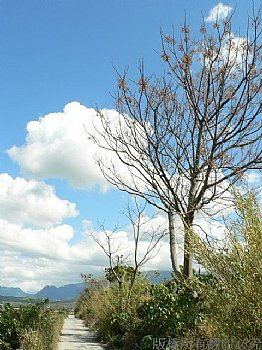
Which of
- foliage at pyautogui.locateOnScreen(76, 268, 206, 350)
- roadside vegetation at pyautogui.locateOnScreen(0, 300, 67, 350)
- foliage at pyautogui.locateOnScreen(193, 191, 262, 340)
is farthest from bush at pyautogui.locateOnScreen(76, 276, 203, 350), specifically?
roadside vegetation at pyautogui.locateOnScreen(0, 300, 67, 350)

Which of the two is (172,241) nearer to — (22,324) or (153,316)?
(153,316)

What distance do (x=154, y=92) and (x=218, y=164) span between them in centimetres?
191

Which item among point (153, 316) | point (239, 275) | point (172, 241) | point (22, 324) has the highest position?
point (172, 241)

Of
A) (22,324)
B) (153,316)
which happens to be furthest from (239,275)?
(22,324)

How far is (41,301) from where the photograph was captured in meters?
11.5

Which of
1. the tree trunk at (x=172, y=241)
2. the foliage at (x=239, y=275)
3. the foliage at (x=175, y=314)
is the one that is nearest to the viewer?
the foliage at (x=239, y=275)

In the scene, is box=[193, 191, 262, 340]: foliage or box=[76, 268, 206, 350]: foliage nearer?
box=[193, 191, 262, 340]: foliage

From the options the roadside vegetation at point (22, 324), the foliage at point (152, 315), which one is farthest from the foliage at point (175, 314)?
the roadside vegetation at point (22, 324)

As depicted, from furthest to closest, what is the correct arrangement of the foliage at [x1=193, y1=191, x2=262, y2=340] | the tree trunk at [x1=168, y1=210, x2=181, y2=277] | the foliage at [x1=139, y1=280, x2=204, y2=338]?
the tree trunk at [x1=168, y1=210, x2=181, y2=277] → the foliage at [x1=139, y1=280, x2=204, y2=338] → the foliage at [x1=193, y1=191, x2=262, y2=340]

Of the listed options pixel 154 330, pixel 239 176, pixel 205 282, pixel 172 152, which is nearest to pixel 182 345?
pixel 205 282

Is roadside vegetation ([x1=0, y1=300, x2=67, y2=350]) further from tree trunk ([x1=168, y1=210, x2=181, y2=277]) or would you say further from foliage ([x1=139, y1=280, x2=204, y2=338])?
tree trunk ([x1=168, y1=210, x2=181, y2=277])

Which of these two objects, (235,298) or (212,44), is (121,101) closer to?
(212,44)

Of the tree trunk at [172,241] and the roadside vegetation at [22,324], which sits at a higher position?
the tree trunk at [172,241]

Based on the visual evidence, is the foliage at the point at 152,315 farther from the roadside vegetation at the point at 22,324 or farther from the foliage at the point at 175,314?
the roadside vegetation at the point at 22,324
